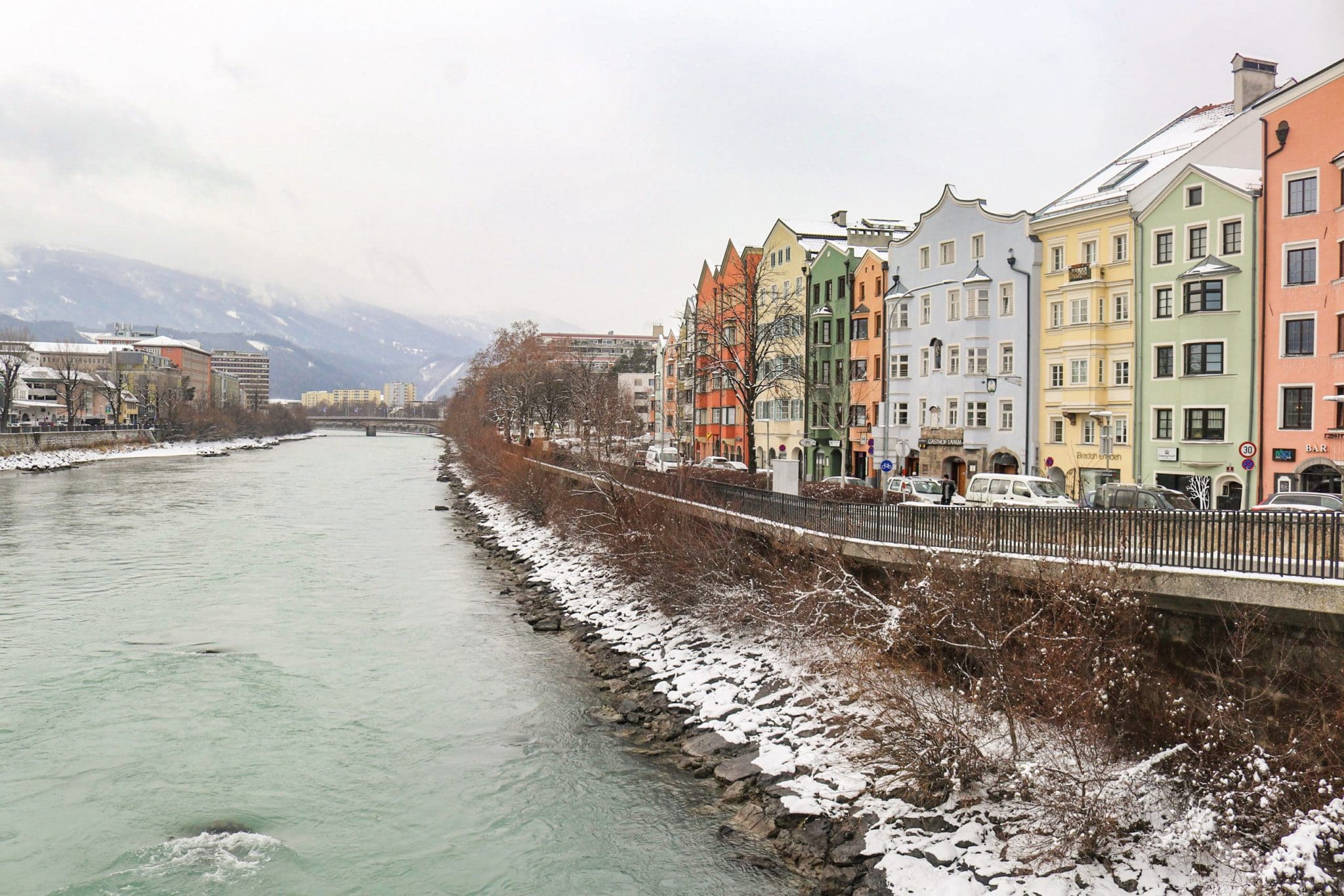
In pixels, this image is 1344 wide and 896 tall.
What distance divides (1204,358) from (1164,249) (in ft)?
17.6

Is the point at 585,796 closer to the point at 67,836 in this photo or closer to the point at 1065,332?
the point at 67,836

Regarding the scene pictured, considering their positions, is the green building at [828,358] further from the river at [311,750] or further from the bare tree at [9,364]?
the bare tree at [9,364]

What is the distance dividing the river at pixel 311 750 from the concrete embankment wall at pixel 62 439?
78278 mm

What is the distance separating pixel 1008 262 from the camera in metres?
49.3

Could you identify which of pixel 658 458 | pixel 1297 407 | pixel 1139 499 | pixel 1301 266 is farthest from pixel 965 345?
pixel 1139 499

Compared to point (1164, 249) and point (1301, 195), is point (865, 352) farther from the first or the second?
point (1301, 195)

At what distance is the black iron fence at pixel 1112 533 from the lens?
13508 millimetres

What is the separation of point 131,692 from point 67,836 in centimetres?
713

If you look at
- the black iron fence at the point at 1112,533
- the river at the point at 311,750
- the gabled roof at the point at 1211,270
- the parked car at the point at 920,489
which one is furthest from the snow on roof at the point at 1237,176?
the river at the point at 311,750

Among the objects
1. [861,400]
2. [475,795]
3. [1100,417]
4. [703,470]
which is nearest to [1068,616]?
[475,795]

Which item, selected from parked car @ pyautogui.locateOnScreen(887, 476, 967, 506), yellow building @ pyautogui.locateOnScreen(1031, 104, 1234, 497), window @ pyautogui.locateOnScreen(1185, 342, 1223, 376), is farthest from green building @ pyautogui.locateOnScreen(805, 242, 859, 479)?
parked car @ pyautogui.locateOnScreen(887, 476, 967, 506)

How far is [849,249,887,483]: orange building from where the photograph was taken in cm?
5719

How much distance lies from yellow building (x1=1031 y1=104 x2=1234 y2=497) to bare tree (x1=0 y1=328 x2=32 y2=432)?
108m

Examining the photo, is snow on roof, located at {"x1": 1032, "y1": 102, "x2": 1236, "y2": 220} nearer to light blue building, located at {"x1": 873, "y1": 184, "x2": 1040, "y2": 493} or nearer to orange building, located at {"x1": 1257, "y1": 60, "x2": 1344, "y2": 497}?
light blue building, located at {"x1": 873, "y1": 184, "x2": 1040, "y2": 493}
